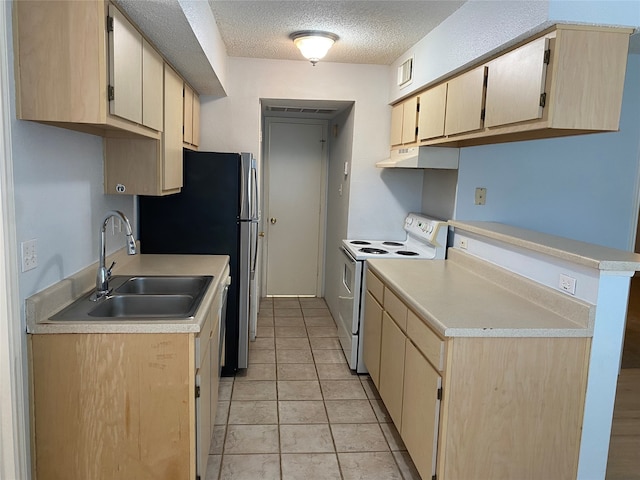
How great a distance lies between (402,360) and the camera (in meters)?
2.63

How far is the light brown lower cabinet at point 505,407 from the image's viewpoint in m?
2.06

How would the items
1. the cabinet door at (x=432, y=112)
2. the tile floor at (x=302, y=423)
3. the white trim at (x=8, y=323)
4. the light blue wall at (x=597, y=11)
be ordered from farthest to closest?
the cabinet door at (x=432, y=112)
the tile floor at (x=302, y=423)
the light blue wall at (x=597, y=11)
the white trim at (x=8, y=323)

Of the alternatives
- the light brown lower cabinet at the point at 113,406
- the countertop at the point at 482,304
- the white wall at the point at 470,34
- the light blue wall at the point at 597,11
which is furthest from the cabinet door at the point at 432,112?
the light brown lower cabinet at the point at 113,406

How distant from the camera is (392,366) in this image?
2.84m

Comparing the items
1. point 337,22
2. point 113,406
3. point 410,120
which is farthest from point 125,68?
point 410,120

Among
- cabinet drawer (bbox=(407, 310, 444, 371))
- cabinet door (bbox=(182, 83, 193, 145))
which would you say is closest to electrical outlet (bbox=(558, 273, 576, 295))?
cabinet drawer (bbox=(407, 310, 444, 371))

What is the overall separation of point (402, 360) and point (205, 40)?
2.04 meters

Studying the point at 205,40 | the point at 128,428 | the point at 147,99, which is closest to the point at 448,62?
the point at 205,40

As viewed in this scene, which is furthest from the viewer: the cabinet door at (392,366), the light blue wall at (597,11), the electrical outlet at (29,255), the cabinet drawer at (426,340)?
the cabinet door at (392,366)

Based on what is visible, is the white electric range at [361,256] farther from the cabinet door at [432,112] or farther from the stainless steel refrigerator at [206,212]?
the stainless steel refrigerator at [206,212]

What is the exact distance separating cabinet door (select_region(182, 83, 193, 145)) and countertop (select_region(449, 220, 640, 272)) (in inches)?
79.1

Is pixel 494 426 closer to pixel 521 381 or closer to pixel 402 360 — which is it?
pixel 521 381

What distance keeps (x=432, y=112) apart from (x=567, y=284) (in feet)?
5.05

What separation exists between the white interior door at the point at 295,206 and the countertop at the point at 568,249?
2882mm
